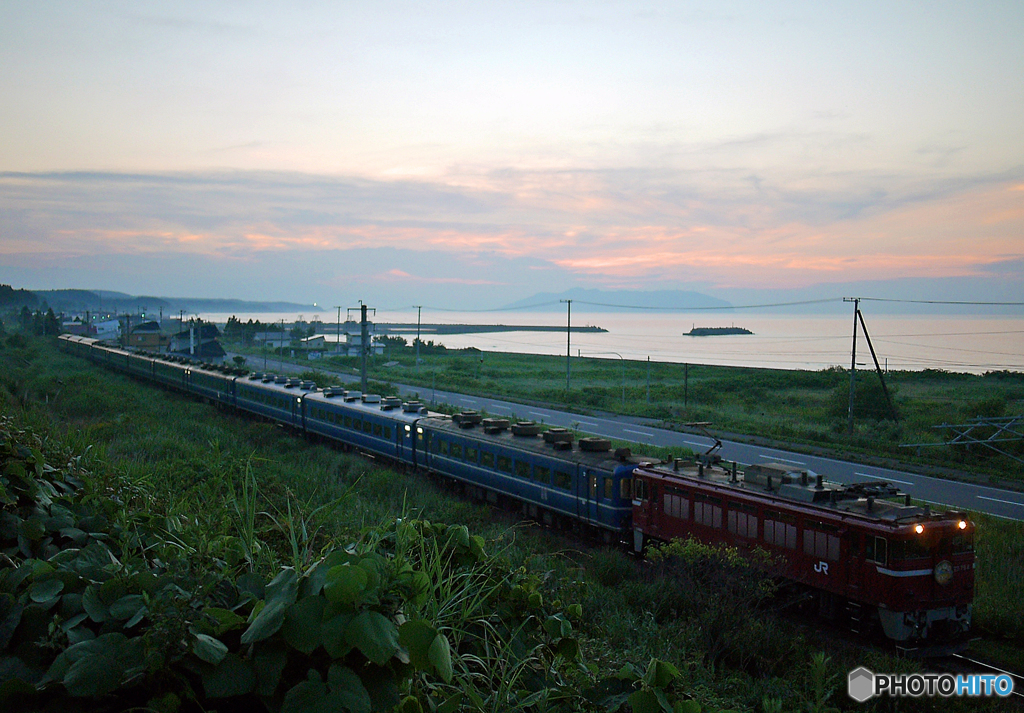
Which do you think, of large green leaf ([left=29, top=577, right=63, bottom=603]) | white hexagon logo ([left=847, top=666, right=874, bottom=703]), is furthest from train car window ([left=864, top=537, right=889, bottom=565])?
large green leaf ([left=29, top=577, right=63, bottom=603])

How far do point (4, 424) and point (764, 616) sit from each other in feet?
38.5

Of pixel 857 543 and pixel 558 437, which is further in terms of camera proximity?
pixel 558 437

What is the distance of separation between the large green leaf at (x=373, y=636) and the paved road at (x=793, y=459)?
25457 millimetres

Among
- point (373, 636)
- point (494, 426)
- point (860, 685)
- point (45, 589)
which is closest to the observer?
point (373, 636)

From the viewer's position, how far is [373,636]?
2141 mm

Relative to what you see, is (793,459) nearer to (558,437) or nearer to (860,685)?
(558,437)

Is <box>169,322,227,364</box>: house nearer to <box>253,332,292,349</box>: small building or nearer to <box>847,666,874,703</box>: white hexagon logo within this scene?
<box>253,332,292,349</box>: small building

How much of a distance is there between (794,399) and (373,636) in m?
58.9

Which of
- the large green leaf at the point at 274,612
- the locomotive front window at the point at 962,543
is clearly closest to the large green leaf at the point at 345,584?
the large green leaf at the point at 274,612

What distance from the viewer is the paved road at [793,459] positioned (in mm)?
23734

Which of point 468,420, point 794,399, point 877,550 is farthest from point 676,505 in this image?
A: point 794,399

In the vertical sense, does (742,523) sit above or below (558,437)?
below

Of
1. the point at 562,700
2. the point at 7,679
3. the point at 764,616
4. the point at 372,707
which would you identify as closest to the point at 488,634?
the point at 562,700

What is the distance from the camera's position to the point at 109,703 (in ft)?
7.41
